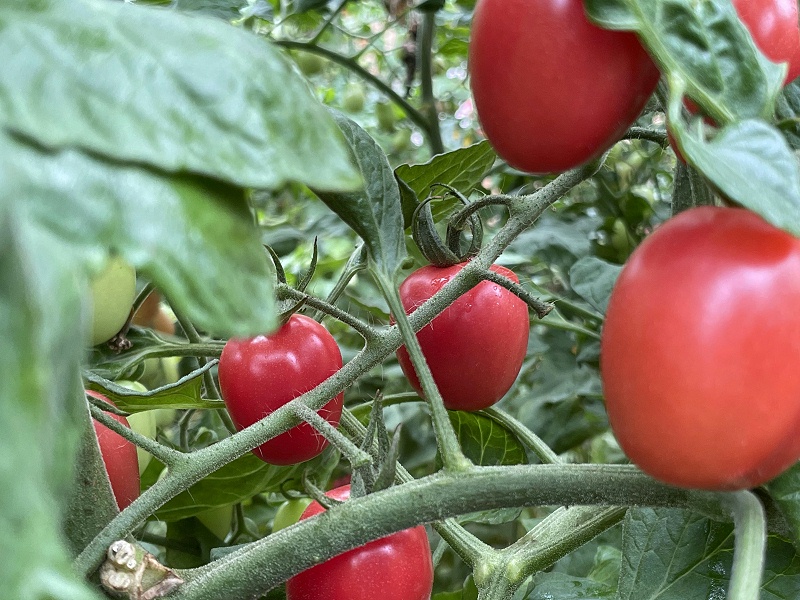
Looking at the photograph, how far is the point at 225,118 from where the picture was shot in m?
0.22

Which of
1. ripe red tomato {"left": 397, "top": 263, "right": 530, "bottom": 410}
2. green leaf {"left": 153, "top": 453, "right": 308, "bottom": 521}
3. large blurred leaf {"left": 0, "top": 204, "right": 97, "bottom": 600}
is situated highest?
large blurred leaf {"left": 0, "top": 204, "right": 97, "bottom": 600}

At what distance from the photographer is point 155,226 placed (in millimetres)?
208

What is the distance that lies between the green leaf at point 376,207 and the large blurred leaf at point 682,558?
22 centimetres

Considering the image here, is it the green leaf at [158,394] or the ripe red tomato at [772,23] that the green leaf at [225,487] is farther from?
the ripe red tomato at [772,23]

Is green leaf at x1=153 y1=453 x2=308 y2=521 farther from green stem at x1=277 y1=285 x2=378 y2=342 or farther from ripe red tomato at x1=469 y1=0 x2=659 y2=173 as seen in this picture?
ripe red tomato at x1=469 y1=0 x2=659 y2=173

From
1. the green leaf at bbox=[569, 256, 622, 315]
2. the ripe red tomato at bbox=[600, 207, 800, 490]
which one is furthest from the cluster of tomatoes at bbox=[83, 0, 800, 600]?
the green leaf at bbox=[569, 256, 622, 315]

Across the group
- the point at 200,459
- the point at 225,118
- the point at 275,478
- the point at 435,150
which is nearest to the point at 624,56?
the point at 225,118

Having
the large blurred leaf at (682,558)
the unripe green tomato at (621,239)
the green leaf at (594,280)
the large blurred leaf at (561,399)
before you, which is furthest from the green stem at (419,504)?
the unripe green tomato at (621,239)

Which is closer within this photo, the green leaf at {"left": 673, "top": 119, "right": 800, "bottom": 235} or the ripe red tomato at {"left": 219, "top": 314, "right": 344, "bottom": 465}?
the green leaf at {"left": 673, "top": 119, "right": 800, "bottom": 235}

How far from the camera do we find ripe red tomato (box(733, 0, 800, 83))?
1.15 feet

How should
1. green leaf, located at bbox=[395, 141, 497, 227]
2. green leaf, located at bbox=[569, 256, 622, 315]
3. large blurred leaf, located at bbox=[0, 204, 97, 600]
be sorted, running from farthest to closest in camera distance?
green leaf, located at bbox=[569, 256, 622, 315] → green leaf, located at bbox=[395, 141, 497, 227] → large blurred leaf, located at bbox=[0, 204, 97, 600]

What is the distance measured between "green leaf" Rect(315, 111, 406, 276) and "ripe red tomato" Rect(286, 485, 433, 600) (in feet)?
0.56

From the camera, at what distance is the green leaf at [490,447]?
654 mm

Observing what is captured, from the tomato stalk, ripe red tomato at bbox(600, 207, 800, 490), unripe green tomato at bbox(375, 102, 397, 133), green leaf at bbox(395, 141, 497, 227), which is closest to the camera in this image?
ripe red tomato at bbox(600, 207, 800, 490)
